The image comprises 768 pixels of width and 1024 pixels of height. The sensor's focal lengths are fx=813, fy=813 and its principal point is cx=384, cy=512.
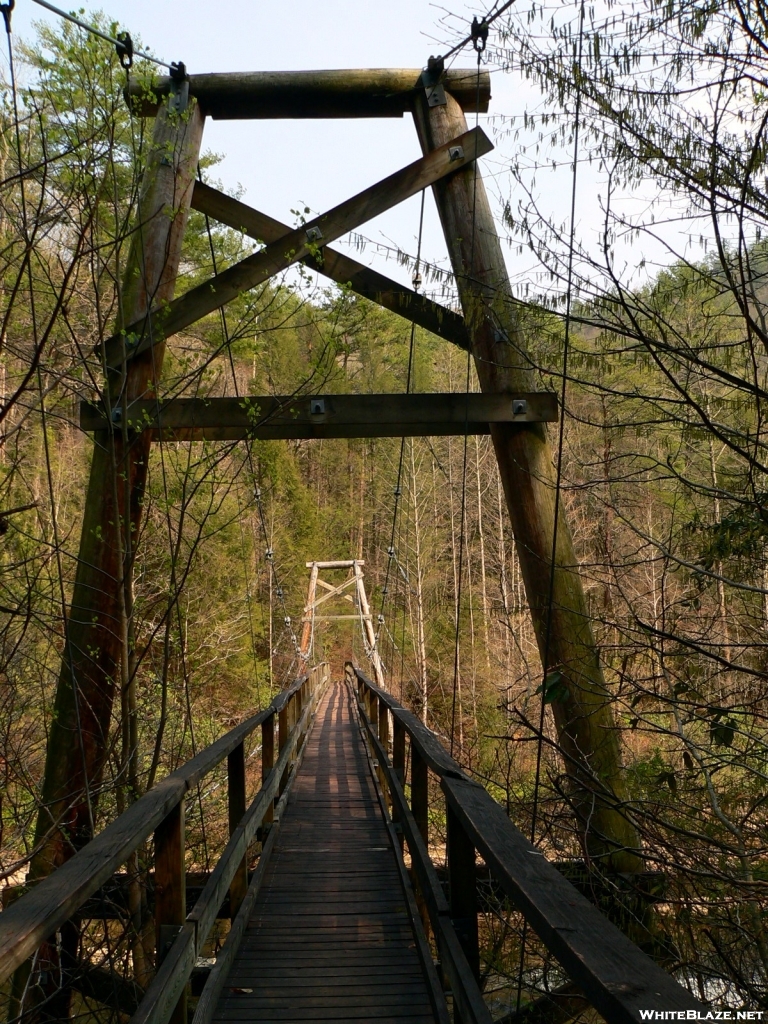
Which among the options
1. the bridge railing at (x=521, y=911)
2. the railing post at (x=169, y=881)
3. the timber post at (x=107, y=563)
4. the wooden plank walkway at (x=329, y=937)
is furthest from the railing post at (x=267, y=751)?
the railing post at (x=169, y=881)

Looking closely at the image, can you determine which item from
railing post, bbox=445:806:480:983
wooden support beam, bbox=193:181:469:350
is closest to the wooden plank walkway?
railing post, bbox=445:806:480:983

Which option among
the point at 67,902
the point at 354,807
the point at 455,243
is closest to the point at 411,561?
the point at 354,807

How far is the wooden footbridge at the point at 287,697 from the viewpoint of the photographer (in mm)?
1824

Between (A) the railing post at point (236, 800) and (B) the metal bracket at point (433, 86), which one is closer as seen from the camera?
(A) the railing post at point (236, 800)

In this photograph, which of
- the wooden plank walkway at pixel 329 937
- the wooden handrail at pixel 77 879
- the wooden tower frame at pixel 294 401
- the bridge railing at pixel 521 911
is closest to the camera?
the bridge railing at pixel 521 911

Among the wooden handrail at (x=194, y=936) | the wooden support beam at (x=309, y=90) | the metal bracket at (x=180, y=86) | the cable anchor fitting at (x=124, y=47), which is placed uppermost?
the wooden support beam at (x=309, y=90)

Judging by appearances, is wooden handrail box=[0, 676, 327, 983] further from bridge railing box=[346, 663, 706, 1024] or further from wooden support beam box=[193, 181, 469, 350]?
wooden support beam box=[193, 181, 469, 350]

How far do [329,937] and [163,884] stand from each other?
43.6 inches

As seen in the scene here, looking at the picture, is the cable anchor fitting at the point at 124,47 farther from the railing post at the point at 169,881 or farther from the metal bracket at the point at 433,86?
the railing post at the point at 169,881

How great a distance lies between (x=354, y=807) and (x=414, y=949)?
2.58 meters

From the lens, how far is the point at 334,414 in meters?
3.54

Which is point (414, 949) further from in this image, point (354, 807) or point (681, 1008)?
point (354, 807)

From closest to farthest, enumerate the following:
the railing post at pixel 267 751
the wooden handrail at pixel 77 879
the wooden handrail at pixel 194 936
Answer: the wooden handrail at pixel 77 879 < the wooden handrail at pixel 194 936 < the railing post at pixel 267 751

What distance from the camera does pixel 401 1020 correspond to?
2.01 meters
